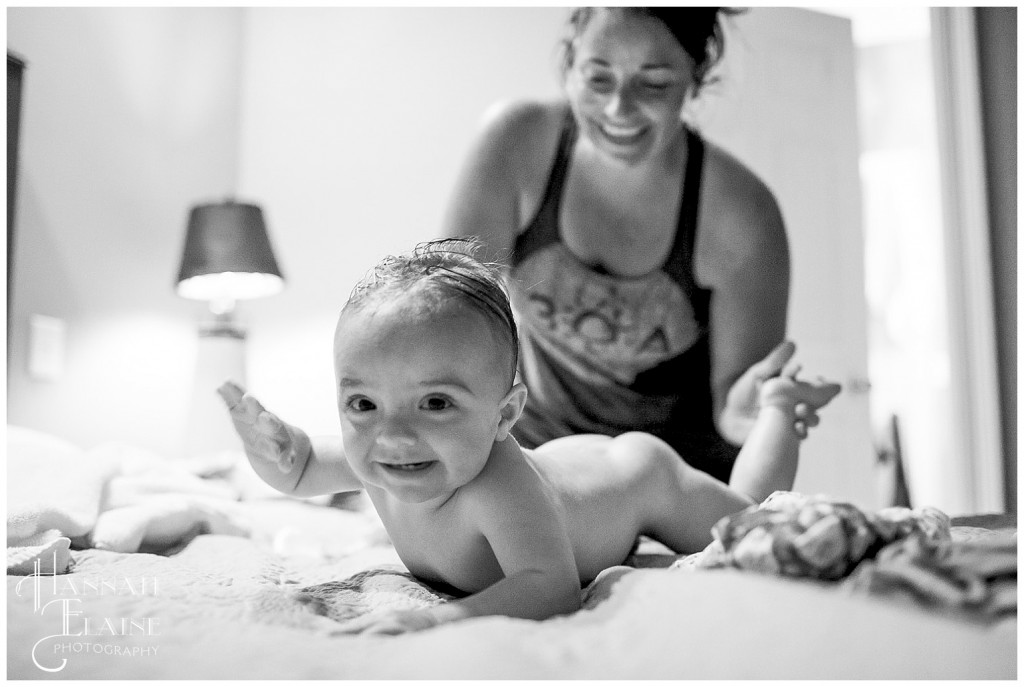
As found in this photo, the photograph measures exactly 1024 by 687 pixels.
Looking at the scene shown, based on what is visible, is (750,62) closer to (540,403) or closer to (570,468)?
(540,403)

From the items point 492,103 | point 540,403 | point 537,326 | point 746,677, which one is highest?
point 492,103

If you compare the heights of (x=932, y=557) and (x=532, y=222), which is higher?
(x=532, y=222)

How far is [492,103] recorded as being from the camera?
107 inches

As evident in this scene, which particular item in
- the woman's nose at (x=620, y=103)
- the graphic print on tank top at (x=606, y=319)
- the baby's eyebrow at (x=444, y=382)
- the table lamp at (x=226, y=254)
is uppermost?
the woman's nose at (x=620, y=103)

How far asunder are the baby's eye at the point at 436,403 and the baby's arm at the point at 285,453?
0.88 feet

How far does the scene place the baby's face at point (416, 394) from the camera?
0.78 meters

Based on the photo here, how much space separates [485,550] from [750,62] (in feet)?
7.40

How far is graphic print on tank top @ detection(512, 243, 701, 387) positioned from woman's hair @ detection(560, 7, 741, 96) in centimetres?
60

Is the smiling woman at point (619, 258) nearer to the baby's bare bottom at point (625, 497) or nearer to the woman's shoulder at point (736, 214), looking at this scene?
the woman's shoulder at point (736, 214)

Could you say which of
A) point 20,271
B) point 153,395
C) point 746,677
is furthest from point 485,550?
point 153,395

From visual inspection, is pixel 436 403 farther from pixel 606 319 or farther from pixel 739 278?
pixel 739 278

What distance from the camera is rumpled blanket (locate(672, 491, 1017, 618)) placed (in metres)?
0.59

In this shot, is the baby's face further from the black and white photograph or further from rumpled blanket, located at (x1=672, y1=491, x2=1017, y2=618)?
rumpled blanket, located at (x1=672, y1=491, x2=1017, y2=618)

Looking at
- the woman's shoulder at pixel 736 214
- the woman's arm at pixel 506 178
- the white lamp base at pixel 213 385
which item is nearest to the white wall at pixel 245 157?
the white lamp base at pixel 213 385
